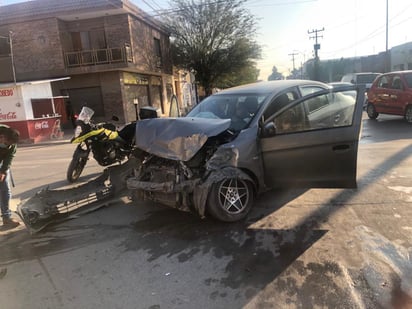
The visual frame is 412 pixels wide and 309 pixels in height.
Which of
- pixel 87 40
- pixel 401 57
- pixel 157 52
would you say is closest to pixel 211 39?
pixel 157 52

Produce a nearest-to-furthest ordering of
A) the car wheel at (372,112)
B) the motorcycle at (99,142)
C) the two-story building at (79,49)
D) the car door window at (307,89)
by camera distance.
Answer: the car door window at (307,89) < the motorcycle at (99,142) < the car wheel at (372,112) < the two-story building at (79,49)

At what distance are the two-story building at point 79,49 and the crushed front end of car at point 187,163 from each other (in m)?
18.7

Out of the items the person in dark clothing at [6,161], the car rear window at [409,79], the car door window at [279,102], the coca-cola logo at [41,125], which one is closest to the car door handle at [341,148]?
the car door window at [279,102]

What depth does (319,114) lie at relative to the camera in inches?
183

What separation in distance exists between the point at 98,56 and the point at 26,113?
8261 millimetres

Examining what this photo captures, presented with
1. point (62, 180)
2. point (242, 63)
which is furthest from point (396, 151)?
point (242, 63)

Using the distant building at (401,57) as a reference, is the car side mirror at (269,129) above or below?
below

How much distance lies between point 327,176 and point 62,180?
5607 millimetres

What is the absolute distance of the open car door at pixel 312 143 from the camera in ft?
14.6

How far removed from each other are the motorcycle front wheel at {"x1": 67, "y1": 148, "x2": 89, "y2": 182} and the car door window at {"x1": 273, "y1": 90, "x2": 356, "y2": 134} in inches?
168

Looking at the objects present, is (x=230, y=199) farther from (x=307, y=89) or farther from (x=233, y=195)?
(x=307, y=89)

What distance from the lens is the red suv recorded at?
11.6 m

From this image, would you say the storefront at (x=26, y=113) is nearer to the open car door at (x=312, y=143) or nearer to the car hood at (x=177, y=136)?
the car hood at (x=177, y=136)

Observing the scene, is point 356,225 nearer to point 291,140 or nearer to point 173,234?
point 291,140
